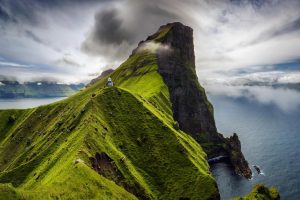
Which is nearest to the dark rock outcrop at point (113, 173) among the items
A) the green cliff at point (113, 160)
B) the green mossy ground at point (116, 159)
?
the green cliff at point (113, 160)

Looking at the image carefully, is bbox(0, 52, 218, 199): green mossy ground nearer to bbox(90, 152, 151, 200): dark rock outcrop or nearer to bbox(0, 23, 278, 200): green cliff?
bbox(0, 23, 278, 200): green cliff

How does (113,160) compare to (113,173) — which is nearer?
(113,173)

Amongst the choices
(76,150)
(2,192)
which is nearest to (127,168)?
(76,150)

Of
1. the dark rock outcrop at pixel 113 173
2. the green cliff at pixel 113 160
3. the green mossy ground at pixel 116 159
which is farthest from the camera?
the dark rock outcrop at pixel 113 173

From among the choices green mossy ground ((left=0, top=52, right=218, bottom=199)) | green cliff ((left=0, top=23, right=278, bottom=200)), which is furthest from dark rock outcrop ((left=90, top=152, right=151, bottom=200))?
green mossy ground ((left=0, top=52, right=218, bottom=199))

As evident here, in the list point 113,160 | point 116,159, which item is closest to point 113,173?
point 113,160

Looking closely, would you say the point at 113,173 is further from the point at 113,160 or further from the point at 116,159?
the point at 116,159

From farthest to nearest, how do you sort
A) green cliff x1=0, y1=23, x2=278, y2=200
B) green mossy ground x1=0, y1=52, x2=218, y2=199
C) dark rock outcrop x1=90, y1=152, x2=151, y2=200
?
1. dark rock outcrop x1=90, y1=152, x2=151, y2=200
2. green cliff x1=0, y1=23, x2=278, y2=200
3. green mossy ground x1=0, y1=52, x2=218, y2=199

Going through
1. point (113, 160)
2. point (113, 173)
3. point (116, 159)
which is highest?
point (113, 160)

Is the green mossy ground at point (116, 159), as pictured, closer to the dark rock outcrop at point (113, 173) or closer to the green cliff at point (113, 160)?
the green cliff at point (113, 160)

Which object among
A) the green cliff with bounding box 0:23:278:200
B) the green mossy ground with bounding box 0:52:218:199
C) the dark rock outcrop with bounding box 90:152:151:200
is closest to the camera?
the green mossy ground with bounding box 0:52:218:199

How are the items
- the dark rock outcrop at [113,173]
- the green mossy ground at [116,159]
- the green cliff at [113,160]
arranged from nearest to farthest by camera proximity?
the green mossy ground at [116,159] → the green cliff at [113,160] → the dark rock outcrop at [113,173]

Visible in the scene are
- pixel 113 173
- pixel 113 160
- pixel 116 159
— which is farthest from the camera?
pixel 116 159
